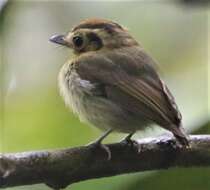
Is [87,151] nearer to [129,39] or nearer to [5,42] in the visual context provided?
[5,42]

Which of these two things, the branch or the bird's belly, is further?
the bird's belly

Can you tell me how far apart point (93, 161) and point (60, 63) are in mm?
158

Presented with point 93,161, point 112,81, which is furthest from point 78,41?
point 93,161

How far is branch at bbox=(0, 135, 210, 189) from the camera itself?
536 millimetres

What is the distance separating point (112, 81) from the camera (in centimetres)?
91

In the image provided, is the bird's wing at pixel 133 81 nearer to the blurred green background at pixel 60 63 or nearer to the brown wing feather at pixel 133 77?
the brown wing feather at pixel 133 77

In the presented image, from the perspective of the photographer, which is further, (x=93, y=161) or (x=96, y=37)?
(x=96, y=37)

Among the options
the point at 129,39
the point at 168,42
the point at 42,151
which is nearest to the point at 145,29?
the point at 168,42

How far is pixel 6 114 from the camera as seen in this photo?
0.54 m

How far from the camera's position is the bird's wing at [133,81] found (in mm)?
820

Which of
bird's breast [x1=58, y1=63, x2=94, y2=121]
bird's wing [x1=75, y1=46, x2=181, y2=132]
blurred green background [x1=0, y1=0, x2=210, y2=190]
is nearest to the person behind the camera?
blurred green background [x1=0, y1=0, x2=210, y2=190]

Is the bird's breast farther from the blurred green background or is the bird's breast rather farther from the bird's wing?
the blurred green background

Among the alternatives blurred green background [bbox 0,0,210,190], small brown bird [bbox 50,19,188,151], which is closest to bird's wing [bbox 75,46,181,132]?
small brown bird [bbox 50,19,188,151]

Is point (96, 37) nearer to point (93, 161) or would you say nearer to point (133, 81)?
point (133, 81)
